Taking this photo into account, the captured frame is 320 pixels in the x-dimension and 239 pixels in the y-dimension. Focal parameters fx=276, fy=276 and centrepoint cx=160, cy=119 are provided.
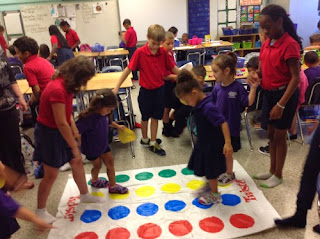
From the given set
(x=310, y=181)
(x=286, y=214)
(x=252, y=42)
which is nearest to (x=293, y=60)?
(x=310, y=181)

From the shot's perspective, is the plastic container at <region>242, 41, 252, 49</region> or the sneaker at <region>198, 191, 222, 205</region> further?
the plastic container at <region>242, 41, 252, 49</region>

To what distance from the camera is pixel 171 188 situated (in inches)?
98.0

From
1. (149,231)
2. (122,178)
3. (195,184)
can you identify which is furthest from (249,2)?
(149,231)

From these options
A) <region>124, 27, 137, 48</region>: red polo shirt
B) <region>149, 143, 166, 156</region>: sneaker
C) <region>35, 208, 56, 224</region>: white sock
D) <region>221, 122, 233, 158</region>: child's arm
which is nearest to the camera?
<region>221, 122, 233, 158</region>: child's arm

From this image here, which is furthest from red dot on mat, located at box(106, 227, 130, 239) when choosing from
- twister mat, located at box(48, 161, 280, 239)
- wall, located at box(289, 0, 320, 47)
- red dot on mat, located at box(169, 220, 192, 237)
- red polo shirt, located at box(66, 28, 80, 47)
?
wall, located at box(289, 0, 320, 47)

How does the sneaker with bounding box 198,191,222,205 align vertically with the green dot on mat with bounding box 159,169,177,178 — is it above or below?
above

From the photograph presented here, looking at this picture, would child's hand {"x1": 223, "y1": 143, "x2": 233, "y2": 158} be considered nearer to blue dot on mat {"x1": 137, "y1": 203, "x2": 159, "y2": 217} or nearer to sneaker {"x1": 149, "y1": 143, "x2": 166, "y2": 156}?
blue dot on mat {"x1": 137, "y1": 203, "x2": 159, "y2": 217}

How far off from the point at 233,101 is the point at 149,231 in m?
1.22

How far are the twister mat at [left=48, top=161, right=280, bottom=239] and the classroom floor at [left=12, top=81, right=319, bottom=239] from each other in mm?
95

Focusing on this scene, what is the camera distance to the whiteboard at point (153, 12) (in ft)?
25.1

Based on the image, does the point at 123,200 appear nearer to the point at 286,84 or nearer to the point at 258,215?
the point at 258,215

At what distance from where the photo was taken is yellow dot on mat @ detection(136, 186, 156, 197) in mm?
2426

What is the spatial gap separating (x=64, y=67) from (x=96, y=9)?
6.54 metres

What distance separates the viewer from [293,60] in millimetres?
1951
